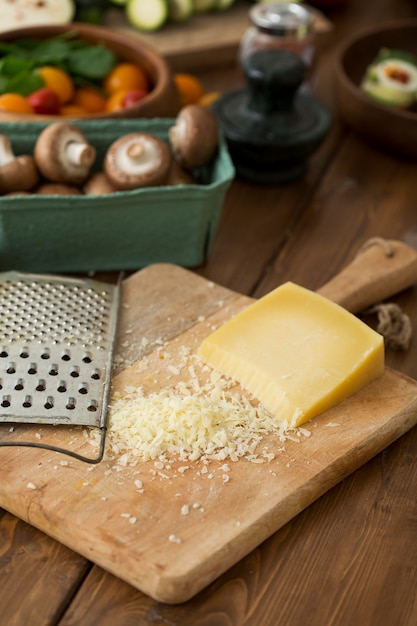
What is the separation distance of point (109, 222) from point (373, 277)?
0.54m

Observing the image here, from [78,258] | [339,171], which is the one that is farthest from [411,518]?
[339,171]

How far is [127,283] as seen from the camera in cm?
172

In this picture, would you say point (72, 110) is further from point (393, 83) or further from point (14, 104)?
point (393, 83)

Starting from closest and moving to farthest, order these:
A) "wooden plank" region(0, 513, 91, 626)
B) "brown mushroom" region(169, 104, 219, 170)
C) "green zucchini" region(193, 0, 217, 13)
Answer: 1. "wooden plank" region(0, 513, 91, 626)
2. "brown mushroom" region(169, 104, 219, 170)
3. "green zucchini" region(193, 0, 217, 13)

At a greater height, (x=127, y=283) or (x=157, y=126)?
(x=157, y=126)

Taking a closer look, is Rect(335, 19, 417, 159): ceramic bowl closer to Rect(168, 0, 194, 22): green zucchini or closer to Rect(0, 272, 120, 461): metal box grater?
Rect(168, 0, 194, 22): green zucchini

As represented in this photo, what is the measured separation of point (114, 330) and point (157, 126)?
21.4 inches

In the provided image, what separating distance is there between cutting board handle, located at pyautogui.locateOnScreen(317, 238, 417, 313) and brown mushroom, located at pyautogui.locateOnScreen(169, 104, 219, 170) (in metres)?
0.39

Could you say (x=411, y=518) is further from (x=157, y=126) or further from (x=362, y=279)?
(x=157, y=126)

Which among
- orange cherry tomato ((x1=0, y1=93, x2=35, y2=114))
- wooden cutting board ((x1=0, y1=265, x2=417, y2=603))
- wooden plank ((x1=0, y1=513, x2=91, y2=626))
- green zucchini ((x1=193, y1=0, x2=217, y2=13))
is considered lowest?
wooden plank ((x1=0, y1=513, x2=91, y2=626))

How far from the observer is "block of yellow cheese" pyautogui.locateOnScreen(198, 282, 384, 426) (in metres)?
1.42

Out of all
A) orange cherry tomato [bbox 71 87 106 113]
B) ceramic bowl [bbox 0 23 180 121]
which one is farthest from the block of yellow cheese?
orange cherry tomato [bbox 71 87 106 113]

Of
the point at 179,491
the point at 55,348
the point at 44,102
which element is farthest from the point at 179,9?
the point at 179,491

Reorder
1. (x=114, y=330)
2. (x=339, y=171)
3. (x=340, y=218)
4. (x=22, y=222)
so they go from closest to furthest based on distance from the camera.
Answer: (x=114, y=330) < (x=22, y=222) < (x=340, y=218) < (x=339, y=171)
